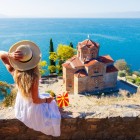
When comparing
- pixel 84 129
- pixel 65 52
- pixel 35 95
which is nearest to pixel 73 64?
pixel 65 52

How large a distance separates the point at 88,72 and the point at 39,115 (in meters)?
20.8

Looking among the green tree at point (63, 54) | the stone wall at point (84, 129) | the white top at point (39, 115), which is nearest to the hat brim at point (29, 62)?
the white top at point (39, 115)

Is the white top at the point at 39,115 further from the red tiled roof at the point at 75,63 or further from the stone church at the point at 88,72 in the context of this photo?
the red tiled roof at the point at 75,63

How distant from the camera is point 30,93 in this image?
2910 millimetres

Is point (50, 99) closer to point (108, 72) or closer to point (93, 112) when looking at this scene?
point (93, 112)

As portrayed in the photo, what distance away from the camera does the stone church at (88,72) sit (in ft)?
78.4

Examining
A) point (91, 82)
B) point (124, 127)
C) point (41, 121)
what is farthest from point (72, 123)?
point (91, 82)

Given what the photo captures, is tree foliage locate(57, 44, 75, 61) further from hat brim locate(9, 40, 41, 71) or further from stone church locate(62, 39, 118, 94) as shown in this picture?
hat brim locate(9, 40, 41, 71)

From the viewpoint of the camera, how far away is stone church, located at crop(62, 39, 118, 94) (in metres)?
23.9

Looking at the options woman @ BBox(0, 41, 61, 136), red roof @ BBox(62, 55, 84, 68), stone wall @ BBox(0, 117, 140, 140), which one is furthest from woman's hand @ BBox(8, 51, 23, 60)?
red roof @ BBox(62, 55, 84, 68)

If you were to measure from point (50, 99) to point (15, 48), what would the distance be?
2.78ft

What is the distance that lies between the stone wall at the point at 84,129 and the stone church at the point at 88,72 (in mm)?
19722

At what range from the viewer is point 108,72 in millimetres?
24734

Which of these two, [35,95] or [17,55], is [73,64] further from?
[17,55]
